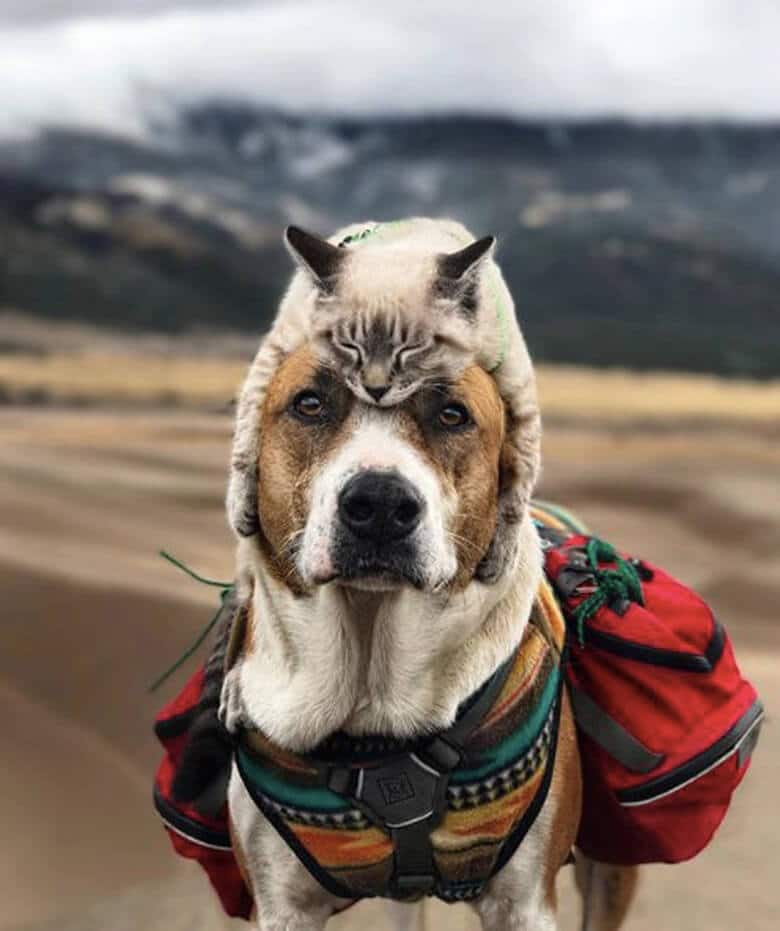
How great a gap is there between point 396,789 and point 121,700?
4.16 meters

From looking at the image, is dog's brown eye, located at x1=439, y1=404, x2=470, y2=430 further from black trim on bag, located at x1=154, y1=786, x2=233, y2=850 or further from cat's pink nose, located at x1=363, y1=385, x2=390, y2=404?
black trim on bag, located at x1=154, y1=786, x2=233, y2=850

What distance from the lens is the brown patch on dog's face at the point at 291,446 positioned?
313 cm

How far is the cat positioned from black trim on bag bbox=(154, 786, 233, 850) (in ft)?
3.22

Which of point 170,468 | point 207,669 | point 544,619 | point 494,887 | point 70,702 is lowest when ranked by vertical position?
point 170,468

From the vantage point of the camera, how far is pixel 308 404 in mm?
3174

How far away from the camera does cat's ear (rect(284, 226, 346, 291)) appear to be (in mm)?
3219

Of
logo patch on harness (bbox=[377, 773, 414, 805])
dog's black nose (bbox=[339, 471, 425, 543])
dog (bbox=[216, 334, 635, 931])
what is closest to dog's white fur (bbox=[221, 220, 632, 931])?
→ dog (bbox=[216, 334, 635, 931])

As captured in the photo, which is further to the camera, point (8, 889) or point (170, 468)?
point (170, 468)

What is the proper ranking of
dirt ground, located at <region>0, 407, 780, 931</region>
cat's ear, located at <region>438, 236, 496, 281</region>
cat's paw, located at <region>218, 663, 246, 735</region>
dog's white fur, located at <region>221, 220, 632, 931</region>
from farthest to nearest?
dirt ground, located at <region>0, 407, 780, 931</region> < cat's paw, located at <region>218, 663, 246, 735</region> < dog's white fur, located at <region>221, 220, 632, 931</region> < cat's ear, located at <region>438, 236, 496, 281</region>

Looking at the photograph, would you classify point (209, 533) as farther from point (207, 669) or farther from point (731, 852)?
point (207, 669)

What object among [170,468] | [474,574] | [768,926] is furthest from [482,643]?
[170,468]

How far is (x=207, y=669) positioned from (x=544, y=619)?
961 mm

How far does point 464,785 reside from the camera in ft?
11.0

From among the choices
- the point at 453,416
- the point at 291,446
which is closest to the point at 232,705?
the point at 291,446
